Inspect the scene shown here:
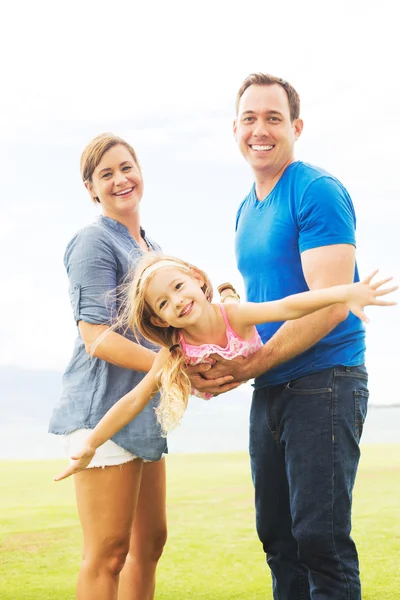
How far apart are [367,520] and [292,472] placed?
4.87m

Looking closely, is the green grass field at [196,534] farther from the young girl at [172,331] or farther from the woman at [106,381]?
Answer: the young girl at [172,331]

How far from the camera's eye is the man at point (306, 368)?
295cm

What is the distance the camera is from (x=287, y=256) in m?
3.07

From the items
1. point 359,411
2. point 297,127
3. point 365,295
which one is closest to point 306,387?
point 359,411

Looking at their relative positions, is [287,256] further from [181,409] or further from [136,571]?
[136,571]

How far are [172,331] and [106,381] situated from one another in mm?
382

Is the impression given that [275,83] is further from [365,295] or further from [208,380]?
[208,380]

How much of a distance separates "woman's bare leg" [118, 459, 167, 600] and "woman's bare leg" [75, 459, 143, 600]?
233 mm

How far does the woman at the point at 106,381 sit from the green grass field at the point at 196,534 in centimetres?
252

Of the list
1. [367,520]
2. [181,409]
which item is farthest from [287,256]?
[367,520]

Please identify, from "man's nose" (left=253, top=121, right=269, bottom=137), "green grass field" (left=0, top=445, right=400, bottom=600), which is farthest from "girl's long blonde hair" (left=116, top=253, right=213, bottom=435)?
"green grass field" (left=0, top=445, right=400, bottom=600)

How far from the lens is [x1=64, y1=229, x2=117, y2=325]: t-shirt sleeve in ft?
10.7

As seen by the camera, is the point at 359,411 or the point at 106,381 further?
the point at 106,381

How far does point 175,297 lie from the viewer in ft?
9.98
